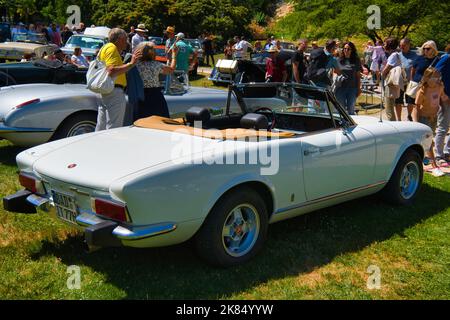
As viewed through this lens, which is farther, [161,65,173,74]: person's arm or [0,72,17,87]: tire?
[0,72,17,87]: tire

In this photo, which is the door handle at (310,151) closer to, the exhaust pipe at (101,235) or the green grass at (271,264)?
the green grass at (271,264)

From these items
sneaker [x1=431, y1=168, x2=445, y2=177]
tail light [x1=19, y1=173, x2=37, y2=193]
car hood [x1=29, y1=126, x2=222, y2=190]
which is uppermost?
car hood [x1=29, y1=126, x2=222, y2=190]

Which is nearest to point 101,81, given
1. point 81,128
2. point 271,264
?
point 81,128

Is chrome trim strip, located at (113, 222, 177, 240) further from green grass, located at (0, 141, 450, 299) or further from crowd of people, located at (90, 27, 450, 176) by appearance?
crowd of people, located at (90, 27, 450, 176)

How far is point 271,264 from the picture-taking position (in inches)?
153

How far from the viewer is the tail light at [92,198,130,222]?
3.18m

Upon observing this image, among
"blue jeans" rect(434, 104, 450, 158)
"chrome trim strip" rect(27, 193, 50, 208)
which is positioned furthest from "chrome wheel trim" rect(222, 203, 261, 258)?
"blue jeans" rect(434, 104, 450, 158)

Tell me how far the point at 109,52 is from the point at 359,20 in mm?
17262

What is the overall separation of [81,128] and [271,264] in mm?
3687

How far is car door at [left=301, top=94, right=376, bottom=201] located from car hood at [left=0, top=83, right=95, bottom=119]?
11.4 ft

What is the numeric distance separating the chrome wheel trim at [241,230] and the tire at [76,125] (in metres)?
3.45

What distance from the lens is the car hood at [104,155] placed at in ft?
11.0

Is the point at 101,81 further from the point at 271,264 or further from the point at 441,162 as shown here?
the point at 441,162

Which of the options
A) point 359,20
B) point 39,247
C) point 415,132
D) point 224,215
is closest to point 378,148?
point 415,132
